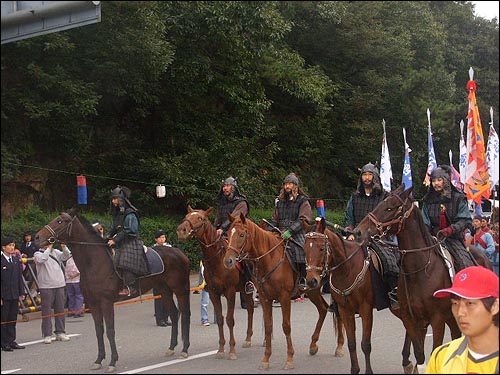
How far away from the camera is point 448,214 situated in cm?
774

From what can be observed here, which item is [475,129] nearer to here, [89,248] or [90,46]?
[89,248]

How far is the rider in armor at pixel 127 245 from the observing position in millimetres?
7802

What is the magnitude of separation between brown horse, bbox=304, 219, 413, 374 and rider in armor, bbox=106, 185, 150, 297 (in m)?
1.87

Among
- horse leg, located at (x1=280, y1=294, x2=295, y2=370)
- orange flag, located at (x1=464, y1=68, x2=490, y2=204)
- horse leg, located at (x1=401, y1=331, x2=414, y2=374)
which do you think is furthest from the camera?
orange flag, located at (x1=464, y1=68, x2=490, y2=204)

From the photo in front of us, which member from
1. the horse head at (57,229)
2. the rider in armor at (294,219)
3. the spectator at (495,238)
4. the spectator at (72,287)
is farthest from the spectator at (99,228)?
the spectator at (495,238)

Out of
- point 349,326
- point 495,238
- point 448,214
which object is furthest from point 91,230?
point 495,238

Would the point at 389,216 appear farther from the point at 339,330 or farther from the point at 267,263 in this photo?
the point at 339,330

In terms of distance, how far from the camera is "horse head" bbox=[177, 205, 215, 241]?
8727 mm

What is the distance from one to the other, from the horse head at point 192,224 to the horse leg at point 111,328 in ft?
3.63

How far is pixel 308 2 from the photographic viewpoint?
15.6 ft

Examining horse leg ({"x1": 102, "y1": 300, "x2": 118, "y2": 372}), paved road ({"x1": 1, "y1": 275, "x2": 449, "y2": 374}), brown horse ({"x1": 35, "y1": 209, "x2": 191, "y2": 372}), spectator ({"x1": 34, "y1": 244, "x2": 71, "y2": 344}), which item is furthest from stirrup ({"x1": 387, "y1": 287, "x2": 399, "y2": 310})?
spectator ({"x1": 34, "y1": 244, "x2": 71, "y2": 344})

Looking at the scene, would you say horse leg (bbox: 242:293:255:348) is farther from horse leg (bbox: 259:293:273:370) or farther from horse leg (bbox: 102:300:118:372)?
horse leg (bbox: 102:300:118:372)

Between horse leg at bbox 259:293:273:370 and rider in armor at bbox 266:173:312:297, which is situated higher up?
rider in armor at bbox 266:173:312:297

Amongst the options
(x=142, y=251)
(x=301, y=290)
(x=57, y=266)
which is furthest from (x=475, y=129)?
(x=57, y=266)
